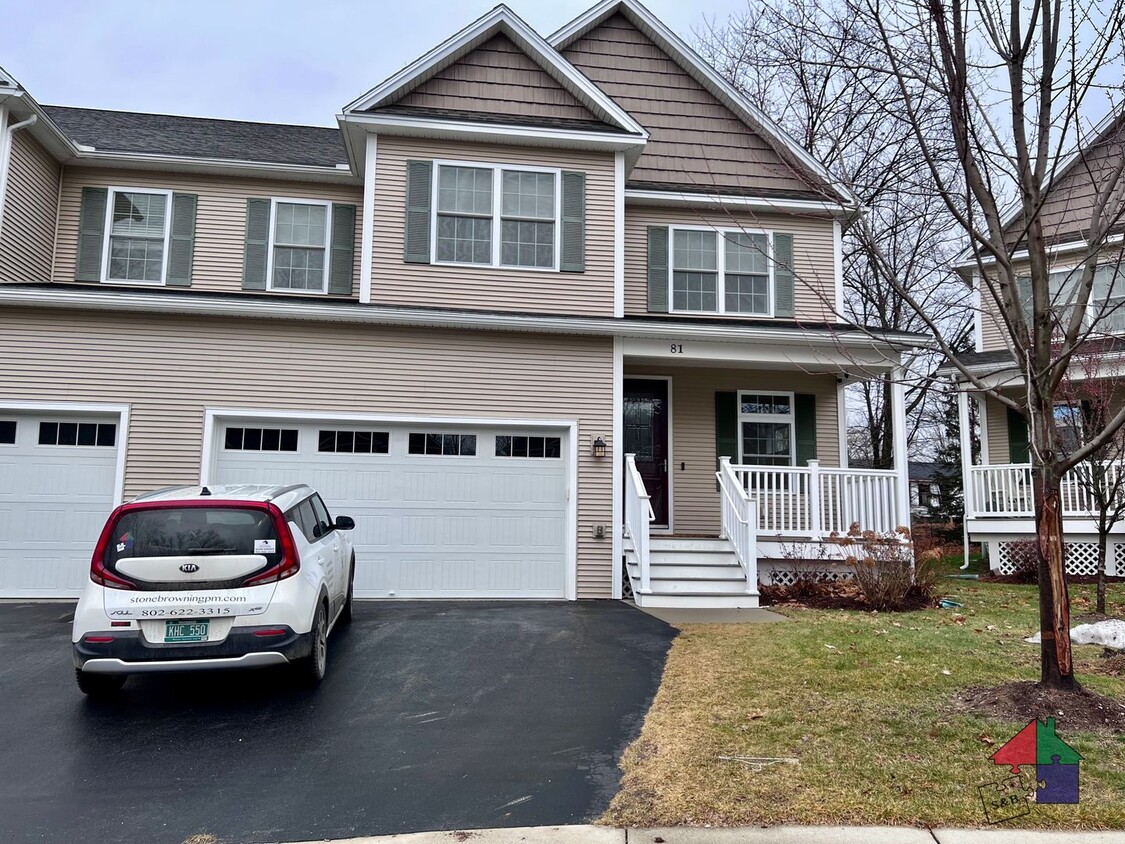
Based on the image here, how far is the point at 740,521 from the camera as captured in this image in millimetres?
10047

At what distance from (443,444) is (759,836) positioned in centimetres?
731

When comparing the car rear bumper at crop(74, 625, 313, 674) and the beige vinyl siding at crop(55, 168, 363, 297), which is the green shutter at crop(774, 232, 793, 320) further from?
the car rear bumper at crop(74, 625, 313, 674)

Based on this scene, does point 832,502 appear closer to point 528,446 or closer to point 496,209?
point 528,446

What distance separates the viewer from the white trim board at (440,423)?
31.6 feet

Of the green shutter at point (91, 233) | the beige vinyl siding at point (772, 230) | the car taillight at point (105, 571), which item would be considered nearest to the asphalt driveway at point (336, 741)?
the car taillight at point (105, 571)

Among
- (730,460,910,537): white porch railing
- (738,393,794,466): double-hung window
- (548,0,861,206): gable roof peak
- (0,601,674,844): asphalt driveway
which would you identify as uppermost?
(548,0,861,206): gable roof peak

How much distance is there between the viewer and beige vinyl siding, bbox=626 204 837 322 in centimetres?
1257

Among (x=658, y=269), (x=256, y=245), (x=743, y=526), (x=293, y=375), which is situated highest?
(x=256, y=245)

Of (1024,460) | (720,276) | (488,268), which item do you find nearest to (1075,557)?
(1024,460)

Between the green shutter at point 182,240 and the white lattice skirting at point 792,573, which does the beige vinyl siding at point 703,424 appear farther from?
the green shutter at point 182,240

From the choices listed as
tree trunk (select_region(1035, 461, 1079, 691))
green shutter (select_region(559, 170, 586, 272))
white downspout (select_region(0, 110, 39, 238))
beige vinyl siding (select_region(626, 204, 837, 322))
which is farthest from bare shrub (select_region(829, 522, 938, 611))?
white downspout (select_region(0, 110, 39, 238))

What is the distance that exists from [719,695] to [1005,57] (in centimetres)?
493

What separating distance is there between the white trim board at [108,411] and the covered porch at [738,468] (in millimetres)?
6291

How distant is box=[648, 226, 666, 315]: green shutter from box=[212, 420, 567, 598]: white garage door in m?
3.71
